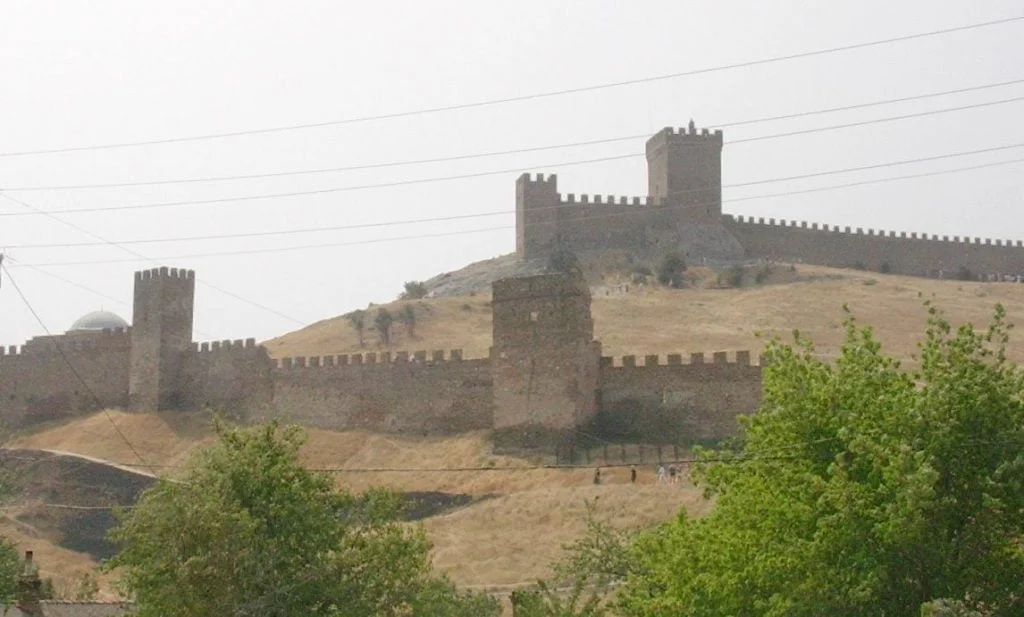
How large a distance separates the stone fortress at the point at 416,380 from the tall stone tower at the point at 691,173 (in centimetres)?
2661

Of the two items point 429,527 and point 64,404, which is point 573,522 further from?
point 64,404

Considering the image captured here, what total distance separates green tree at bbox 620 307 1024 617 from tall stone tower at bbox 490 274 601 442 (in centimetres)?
2070

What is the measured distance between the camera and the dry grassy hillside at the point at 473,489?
32625mm

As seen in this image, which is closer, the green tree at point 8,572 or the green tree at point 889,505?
the green tree at point 889,505

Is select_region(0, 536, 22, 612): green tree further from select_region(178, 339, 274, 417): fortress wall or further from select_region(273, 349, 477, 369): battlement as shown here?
select_region(178, 339, 274, 417): fortress wall

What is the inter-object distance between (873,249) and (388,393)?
36.8 meters

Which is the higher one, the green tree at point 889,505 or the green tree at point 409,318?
the green tree at point 409,318

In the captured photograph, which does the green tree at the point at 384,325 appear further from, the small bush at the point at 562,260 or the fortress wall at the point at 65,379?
the fortress wall at the point at 65,379

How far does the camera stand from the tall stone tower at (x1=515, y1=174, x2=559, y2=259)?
67.1 metres

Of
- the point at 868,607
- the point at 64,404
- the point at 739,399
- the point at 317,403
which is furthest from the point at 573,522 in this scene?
the point at 64,404

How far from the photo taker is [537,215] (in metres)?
67.4

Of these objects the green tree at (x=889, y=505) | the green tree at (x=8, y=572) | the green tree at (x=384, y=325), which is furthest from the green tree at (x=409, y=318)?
the green tree at (x=889, y=505)

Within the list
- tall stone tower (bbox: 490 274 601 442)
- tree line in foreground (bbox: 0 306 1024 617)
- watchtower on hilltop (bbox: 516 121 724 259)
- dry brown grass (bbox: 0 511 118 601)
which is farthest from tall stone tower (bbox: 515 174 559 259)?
tree line in foreground (bbox: 0 306 1024 617)

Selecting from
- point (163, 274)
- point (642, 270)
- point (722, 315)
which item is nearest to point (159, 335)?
point (163, 274)
